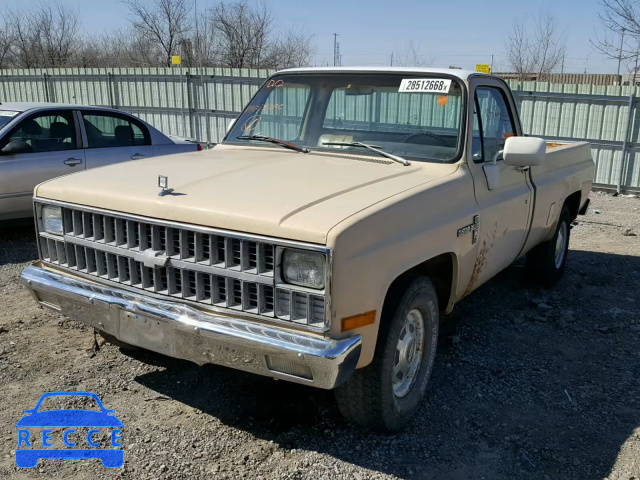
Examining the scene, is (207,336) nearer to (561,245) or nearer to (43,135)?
(561,245)

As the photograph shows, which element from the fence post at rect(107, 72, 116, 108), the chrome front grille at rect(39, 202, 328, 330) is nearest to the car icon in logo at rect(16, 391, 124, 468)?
the chrome front grille at rect(39, 202, 328, 330)

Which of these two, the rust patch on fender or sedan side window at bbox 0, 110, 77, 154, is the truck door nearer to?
the rust patch on fender

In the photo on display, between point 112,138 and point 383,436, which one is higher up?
point 112,138

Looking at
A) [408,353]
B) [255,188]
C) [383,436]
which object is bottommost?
[383,436]

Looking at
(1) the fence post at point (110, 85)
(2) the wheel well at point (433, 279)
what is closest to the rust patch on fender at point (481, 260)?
(2) the wheel well at point (433, 279)

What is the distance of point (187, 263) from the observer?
118 inches

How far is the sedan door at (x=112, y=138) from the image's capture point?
7.70 meters

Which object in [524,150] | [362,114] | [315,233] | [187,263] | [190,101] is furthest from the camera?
[190,101]

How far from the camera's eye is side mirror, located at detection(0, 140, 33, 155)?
6887mm

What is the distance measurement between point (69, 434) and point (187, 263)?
48.2 inches

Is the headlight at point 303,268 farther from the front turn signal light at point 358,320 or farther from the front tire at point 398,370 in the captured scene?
the front tire at point 398,370

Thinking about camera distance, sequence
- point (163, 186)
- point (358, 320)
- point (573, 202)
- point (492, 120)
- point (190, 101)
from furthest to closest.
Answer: point (190, 101) → point (573, 202) → point (492, 120) → point (163, 186) → point (358, 320)

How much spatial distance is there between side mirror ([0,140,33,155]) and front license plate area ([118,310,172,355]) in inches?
184

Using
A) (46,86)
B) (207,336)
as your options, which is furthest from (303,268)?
(46,86)
